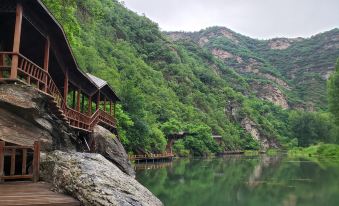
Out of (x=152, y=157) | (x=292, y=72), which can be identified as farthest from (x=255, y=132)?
(x=292, y=72)

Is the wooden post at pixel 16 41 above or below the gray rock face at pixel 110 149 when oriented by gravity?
above

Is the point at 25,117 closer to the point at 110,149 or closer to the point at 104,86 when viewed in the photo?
the point at 110,149

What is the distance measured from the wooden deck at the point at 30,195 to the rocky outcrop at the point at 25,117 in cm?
190

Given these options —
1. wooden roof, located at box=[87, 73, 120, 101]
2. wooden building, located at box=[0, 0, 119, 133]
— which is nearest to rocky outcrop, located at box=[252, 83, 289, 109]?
wooden roof, located at box=[87, 73, 120, 101]

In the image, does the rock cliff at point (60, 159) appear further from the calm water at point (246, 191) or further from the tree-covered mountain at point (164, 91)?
the tree-covered mountain at point (164, 91)

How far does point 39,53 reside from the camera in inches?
734

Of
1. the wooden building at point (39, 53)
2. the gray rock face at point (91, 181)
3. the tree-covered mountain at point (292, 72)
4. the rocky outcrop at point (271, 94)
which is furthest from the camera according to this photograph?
the tree-covered mountain at point (292, 72)

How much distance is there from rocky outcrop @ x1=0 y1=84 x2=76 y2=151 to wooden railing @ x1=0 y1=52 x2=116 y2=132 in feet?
2.07

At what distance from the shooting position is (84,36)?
204 feet

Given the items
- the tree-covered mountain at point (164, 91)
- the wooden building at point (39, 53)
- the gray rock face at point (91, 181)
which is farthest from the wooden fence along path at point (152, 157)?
the gray rock face at point (91, 181)

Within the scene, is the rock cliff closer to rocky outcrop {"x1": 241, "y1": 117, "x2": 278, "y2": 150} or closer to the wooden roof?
the wooden roof

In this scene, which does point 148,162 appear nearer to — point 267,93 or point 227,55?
point 267,93

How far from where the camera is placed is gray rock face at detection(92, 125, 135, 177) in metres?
21.5

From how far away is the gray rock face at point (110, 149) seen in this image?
21.5 metres
